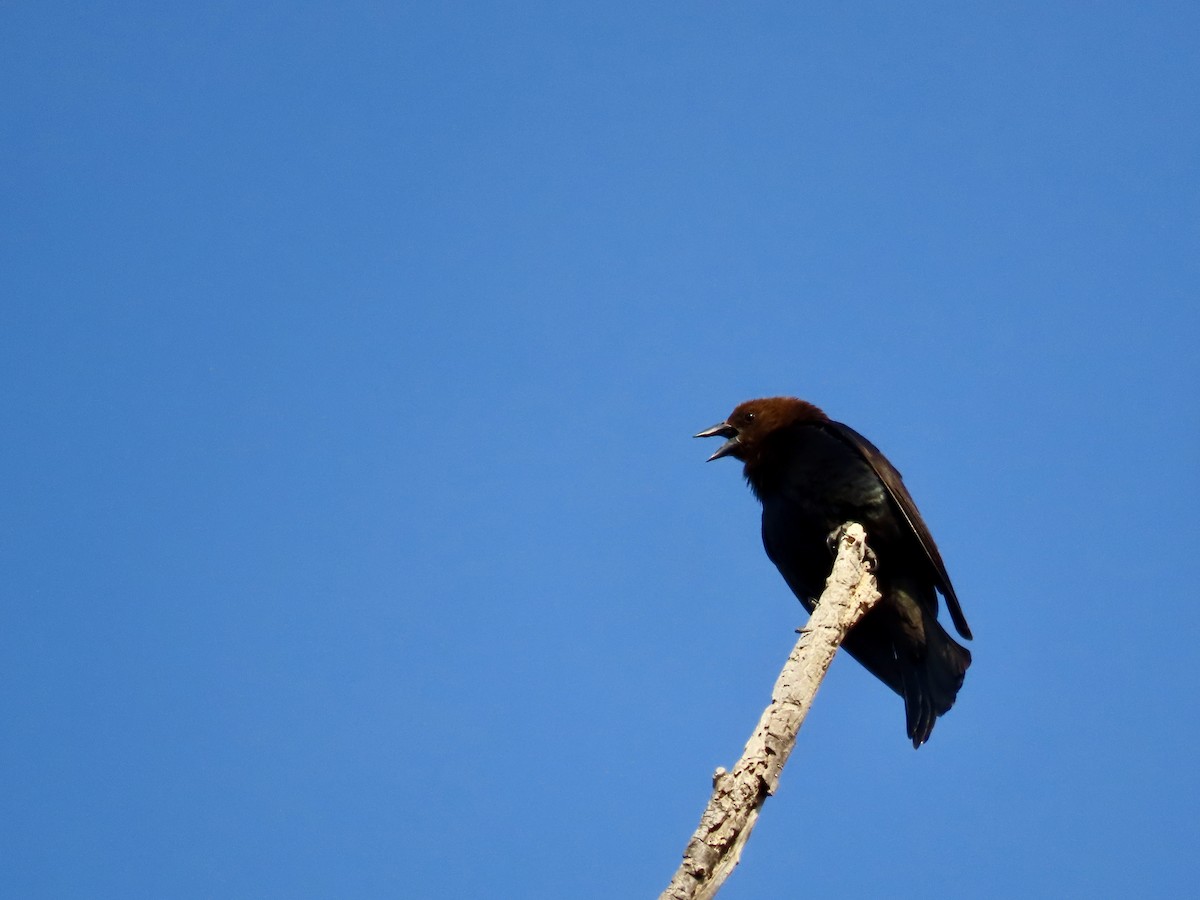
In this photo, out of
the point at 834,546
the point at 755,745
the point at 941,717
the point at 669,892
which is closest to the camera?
the point at 669,892

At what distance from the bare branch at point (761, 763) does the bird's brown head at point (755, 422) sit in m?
2.09

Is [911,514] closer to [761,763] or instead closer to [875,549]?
[875,549]

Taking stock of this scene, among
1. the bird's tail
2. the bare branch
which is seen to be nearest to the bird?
the bird's tail

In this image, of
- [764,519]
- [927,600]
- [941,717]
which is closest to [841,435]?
[764,519]

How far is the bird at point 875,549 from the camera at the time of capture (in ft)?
15.9

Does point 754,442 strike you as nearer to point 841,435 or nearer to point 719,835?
point 841,435

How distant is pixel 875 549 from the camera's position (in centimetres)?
506

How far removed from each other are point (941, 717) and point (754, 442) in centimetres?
184

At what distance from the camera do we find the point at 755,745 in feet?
9.84

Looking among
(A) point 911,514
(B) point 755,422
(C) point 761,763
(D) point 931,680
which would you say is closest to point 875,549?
(A) point 911,514

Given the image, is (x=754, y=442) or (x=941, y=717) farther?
(x=754, y=442)

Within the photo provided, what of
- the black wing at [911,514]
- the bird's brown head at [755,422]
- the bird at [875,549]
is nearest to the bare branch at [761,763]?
the bird at [875,549]

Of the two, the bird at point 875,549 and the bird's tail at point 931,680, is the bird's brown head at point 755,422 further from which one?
the bird's tail at point 931,680

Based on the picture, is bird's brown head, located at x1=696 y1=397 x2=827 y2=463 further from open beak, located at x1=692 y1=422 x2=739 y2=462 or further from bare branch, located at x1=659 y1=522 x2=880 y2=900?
bare branch, located at x1=659 y1=522 x2=880 y2=900
